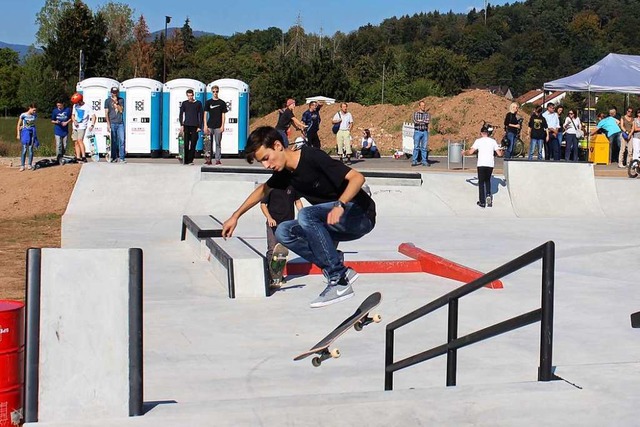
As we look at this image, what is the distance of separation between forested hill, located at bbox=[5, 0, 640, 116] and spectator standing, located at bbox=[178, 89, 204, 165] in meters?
40.6

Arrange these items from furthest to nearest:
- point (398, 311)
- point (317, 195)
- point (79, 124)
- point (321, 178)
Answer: point (79, 124) → point (398, 311) → point (317, 195) → point (321, 178)

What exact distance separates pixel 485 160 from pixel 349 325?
11495mm

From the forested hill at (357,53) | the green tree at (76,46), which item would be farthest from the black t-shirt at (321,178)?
the green tree at (76,46)

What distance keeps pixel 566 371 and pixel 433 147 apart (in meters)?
35.1

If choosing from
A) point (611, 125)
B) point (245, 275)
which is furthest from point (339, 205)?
point (611, 125)

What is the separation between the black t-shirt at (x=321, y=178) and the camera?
627 centimetres

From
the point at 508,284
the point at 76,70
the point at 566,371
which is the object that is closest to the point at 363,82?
the point at 76,70

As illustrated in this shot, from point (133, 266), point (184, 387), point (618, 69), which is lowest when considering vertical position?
point (184, 387)

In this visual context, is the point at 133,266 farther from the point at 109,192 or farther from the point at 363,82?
the point at 363,82

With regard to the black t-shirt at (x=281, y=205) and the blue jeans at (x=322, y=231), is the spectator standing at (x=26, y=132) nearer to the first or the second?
the black t-shirt at (x=281, y=205)

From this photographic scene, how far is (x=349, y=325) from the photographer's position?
19.5 feet

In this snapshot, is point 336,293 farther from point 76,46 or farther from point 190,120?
point 76,46

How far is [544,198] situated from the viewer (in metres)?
18.1

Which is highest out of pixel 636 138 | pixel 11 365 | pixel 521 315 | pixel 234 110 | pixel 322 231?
pixel 234 110
